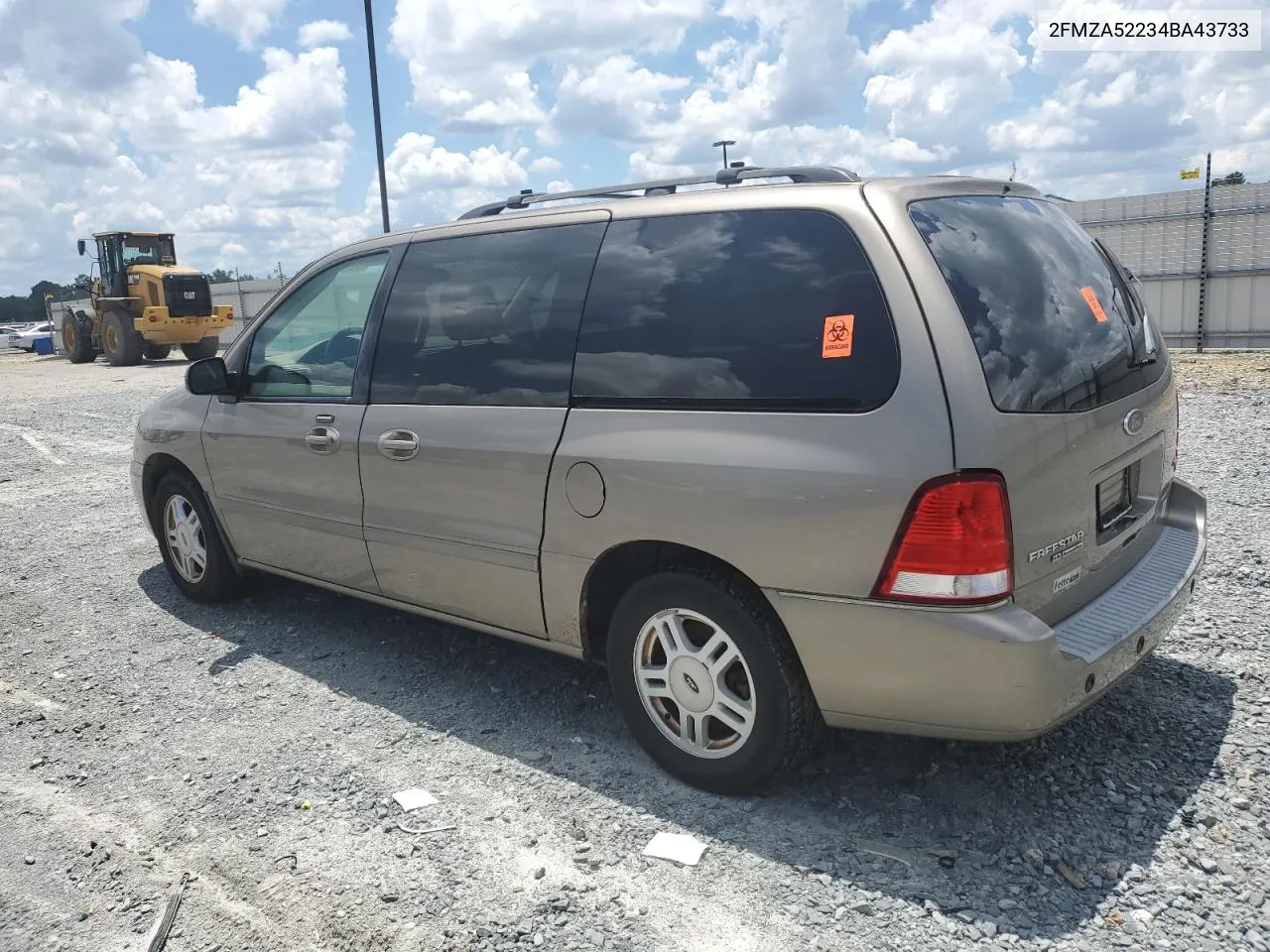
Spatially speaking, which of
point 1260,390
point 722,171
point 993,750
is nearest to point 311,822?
point 993,750

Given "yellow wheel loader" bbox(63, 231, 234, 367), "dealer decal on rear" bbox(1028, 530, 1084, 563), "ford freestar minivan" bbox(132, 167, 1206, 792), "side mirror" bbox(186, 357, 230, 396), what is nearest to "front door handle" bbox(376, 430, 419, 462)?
"ford freestar minivan" bbox(132, 167, 1206, 792)

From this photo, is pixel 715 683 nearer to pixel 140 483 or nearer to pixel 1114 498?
pixel 1114 498

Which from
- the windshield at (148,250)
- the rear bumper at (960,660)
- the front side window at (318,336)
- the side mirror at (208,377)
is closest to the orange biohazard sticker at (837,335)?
the rear bumper at (960,660)

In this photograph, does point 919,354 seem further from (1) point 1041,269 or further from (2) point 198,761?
(2) point 198,761

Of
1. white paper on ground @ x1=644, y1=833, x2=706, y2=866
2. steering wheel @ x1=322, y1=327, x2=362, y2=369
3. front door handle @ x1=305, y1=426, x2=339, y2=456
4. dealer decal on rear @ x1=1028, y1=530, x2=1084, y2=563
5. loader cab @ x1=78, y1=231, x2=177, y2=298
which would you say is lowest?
white paper on ground @ x1=644, y1=833, x2=706, y2=866

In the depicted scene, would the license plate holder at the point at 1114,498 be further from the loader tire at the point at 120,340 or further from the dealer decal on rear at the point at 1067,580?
the loader tire at the point at 120,340

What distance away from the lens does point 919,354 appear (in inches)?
106

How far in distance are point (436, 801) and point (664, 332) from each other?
1.73 meters

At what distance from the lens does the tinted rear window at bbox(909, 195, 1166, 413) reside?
275cm

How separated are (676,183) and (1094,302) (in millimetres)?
1506

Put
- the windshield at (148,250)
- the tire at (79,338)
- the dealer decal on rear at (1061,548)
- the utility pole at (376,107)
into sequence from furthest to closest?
the tire at (79,338), the windshield at (148,250), the utility pole at (376,107), the dealer decal on rear at (1061,548)

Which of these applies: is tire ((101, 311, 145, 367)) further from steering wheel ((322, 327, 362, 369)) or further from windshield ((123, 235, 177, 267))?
steering wheel ((322, 327, 362, 369))

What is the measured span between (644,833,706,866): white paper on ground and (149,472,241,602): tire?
3.16 meters

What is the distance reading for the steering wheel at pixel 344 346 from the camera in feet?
13.9
